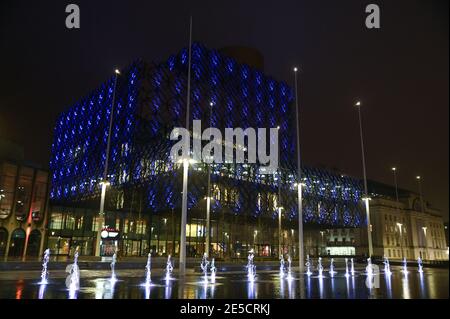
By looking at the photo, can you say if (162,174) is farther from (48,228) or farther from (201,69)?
(201,69)

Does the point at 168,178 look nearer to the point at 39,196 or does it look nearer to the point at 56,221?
the point at 39,196

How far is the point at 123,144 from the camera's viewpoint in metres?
64.9

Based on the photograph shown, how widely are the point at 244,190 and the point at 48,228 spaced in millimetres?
31642

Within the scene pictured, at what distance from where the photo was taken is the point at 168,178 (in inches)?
2291

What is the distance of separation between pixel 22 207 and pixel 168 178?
2004 centimetres

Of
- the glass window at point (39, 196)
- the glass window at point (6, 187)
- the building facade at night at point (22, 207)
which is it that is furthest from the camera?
the glass window at point (39, 196)

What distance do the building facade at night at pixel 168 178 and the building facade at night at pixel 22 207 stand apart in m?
5.29

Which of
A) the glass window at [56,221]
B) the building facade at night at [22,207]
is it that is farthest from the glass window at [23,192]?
the glass window at [56,221]

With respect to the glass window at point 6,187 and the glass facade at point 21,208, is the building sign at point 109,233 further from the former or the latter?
the glass window at point 6,187

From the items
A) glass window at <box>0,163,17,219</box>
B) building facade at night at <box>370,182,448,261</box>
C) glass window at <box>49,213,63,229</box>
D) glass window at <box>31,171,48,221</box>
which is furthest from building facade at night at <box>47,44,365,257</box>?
building facade at night at <box>370,182,448,261</box>

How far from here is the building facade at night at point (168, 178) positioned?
60906 mm

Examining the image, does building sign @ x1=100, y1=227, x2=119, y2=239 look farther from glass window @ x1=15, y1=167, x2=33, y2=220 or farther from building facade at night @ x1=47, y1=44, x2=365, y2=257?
glass window @ x1=15, y1=167, x2=33, y2=220

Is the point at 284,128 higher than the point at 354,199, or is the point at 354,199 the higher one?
the point at 284,128
